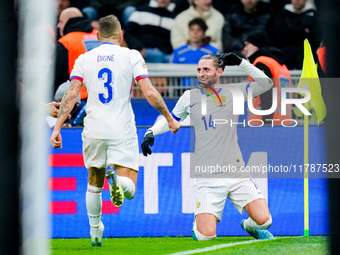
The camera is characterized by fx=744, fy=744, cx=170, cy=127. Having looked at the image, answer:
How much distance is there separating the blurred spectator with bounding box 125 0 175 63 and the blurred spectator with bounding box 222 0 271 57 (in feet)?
2.64

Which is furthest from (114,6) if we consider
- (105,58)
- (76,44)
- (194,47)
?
(105,58)

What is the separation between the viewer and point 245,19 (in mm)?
10055

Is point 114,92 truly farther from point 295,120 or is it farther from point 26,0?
point 26,0

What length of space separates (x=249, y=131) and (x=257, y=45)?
1.61 m

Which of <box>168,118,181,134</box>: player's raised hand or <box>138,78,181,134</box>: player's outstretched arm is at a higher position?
<box>138,78,181,134</box>: player's outstretched arm

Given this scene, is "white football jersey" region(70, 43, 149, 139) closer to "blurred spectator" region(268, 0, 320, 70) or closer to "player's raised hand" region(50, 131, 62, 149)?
"player's raised hand" region(50, 131, 62, 149)

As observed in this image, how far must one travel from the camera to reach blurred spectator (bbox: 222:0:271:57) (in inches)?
393

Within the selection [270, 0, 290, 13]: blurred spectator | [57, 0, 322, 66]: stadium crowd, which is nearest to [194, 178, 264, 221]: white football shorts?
[57, 0, 322, 66]: stadium crowd

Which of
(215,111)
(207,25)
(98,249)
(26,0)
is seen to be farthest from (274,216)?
(26,0)

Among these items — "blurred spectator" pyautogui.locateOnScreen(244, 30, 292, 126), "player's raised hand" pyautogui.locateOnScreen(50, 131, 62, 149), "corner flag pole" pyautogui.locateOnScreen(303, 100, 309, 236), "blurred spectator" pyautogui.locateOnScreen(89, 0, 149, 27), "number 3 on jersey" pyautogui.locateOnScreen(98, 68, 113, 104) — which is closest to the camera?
"player's raised hand" pyautogui.locateOnScreen(50, 131, 62, 149)

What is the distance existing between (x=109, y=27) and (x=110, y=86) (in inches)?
19.3

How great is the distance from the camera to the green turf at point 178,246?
18.8 ft

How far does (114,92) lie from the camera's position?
5.95m

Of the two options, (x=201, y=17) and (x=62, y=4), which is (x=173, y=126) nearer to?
(x=201, y=17)
